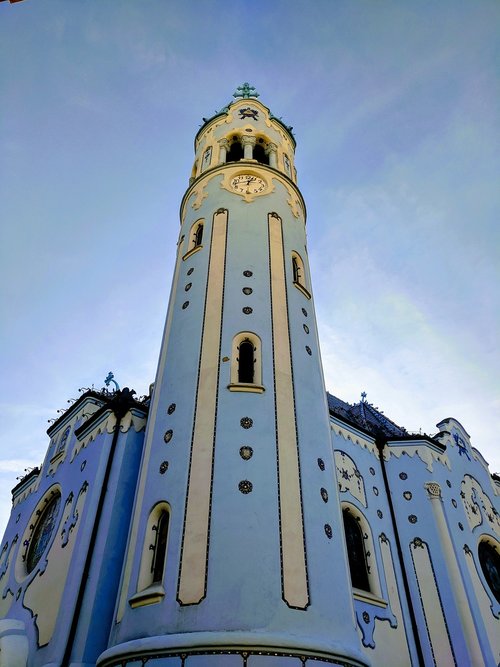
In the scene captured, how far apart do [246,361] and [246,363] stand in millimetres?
71

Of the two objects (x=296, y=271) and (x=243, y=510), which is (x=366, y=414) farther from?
(x=243, y=510)

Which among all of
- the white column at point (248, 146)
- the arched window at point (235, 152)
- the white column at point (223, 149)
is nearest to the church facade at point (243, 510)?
the white column at point (223, 149)

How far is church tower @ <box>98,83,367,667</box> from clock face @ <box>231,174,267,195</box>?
53.2 inches

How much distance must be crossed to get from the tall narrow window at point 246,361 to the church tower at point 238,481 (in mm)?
36

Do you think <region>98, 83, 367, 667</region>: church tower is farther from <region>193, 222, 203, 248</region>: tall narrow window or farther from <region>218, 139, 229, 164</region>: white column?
<region>218, 139, 229, 164</region>: white column

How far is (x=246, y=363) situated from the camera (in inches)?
570

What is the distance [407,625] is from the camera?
15633mm

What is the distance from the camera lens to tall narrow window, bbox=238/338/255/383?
46.4 feet

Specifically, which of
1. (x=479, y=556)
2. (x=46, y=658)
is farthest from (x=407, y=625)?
(x=46, y=658)

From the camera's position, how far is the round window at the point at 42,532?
16516 mm

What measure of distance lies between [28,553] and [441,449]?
15.5m

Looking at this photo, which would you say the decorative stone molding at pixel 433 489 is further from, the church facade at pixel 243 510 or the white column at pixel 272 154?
the white column at pixel 272 154

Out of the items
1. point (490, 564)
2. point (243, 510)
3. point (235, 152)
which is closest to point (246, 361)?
point (243, 510)

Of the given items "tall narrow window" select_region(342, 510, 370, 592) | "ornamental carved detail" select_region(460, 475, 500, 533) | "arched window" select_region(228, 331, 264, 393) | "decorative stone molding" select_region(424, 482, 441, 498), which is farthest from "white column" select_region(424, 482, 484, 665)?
"arched window" select_region(228, 331, 264, 393)
